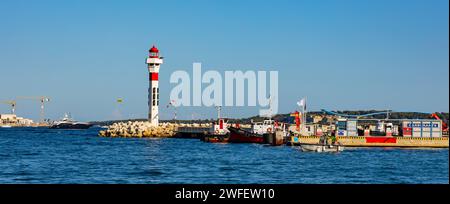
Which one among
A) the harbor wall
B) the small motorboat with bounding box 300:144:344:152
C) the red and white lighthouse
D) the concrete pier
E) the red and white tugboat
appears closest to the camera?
the small motorboat with bounding box 300:144:344:152

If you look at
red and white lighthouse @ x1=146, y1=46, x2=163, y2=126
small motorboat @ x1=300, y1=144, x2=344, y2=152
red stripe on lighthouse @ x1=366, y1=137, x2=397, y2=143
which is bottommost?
small motorboat @ x1=300, y1=144, x2=344, y2=152

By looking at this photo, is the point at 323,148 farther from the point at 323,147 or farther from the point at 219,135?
the point at 219,135

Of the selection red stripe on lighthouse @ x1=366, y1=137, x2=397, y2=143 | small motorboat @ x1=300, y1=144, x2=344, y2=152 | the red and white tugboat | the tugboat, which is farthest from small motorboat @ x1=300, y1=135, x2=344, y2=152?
the tugboat

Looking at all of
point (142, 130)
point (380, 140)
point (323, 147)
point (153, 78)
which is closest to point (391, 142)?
point (380, 140)

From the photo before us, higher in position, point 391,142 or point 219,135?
point 219,135

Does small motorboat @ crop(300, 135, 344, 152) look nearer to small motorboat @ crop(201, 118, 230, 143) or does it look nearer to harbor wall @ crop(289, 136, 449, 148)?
harbor wall @ crop(289, 136, 449, 148)

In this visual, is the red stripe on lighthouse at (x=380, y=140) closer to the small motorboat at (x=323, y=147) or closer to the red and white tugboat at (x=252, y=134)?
the red and white tugboat at (x=252, y=134)

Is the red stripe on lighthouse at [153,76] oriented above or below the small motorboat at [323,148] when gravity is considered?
above

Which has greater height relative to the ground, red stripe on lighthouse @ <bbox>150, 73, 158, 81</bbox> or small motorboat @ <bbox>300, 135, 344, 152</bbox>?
red stripe on lighthouse @ <bbox>150, 73, 158, 81</bbox>

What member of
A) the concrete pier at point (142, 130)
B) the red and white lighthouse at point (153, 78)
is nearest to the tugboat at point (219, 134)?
the red and white lighthouse at point (153, 78)
